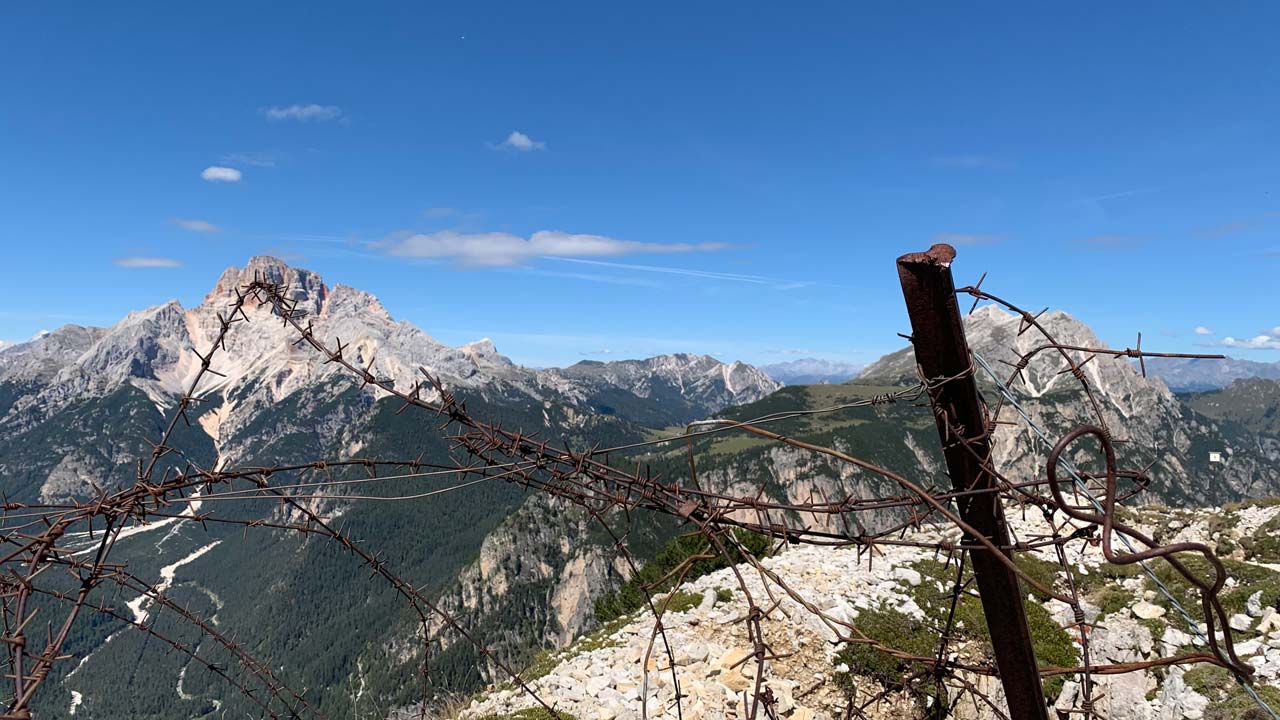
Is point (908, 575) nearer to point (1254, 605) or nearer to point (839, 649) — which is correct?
point (839, 649)

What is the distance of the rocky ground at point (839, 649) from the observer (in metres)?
8.63

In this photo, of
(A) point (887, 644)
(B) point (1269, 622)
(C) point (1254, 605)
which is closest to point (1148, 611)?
(C) point (1254, 605)

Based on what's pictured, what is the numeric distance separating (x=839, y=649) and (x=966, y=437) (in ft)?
34.8

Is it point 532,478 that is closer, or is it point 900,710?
point 532,478

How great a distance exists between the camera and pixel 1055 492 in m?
1.93

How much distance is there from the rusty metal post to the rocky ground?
4.72 m

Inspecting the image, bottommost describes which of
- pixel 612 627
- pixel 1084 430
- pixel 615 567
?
pixel 615 567

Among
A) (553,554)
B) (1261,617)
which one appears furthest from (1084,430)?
(553,554)

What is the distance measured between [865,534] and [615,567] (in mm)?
181142

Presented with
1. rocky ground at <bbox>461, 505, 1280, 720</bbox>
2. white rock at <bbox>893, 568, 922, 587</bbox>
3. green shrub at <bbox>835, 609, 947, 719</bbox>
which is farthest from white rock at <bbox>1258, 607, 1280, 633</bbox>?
white rock at <bbox>893, 568, 922, 587</bbox>

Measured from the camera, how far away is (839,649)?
11695mm

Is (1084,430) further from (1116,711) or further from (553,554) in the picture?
(553,554)

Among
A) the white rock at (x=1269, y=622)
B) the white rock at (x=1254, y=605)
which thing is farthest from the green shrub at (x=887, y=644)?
the white rock at (x=1254, y=605)

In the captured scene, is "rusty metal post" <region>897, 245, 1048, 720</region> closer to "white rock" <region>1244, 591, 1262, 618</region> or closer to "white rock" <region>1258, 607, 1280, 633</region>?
"white rock" <region>1258, 607, 1280, 633</region>
